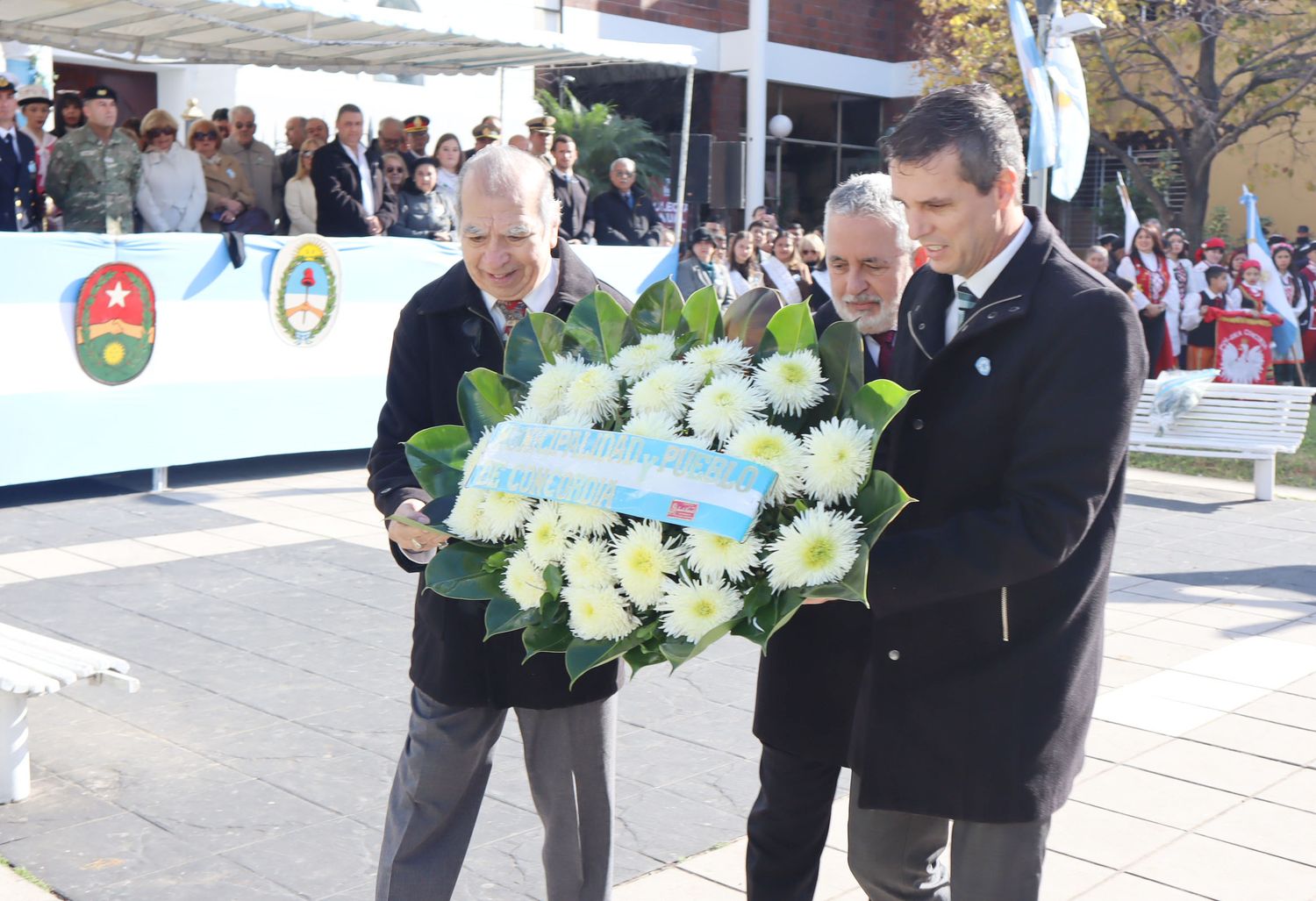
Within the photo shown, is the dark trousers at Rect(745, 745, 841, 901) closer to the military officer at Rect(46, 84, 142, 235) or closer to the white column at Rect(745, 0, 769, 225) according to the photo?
the military officer at Rect(46, 84, 142, 235)

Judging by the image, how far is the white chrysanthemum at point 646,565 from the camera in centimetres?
205

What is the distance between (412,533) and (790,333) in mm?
826

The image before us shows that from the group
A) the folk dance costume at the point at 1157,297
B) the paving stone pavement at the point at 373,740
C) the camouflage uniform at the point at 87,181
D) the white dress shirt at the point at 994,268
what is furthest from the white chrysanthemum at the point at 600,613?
the folk dance costume at the point at 1157,297

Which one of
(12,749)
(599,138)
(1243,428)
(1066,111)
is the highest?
(599,138)

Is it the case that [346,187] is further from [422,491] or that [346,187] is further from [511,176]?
[422,491]

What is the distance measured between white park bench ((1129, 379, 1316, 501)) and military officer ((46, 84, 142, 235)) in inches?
290

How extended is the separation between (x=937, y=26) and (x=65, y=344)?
17.7 metres

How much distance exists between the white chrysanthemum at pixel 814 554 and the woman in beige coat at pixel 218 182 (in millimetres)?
9331

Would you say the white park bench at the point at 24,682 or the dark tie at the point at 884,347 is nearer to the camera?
the dark tie at the point at 884,347

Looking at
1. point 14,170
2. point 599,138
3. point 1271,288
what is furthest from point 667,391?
point 599,138

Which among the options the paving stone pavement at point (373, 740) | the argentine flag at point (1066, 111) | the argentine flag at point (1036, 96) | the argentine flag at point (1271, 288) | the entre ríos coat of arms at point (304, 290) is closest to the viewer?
the paving stone pavement at point (373, 740)

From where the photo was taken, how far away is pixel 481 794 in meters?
2.92

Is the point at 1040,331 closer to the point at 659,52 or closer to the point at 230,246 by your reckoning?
the point at 230,246

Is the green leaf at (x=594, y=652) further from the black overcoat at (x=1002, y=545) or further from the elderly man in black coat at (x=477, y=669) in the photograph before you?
the elderly man in black coat at (x=477, y=669)
